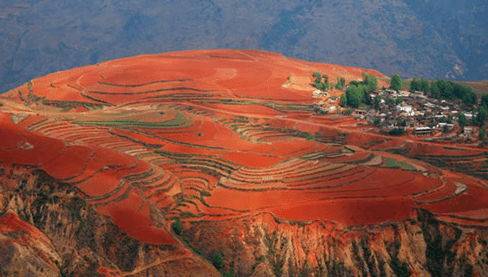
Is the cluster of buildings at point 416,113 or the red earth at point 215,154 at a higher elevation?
the cluster of buildings at point 416,113

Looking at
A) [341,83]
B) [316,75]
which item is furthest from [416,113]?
[316,75]

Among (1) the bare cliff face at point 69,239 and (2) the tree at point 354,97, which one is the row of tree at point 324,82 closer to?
(2) the tree at point 354,97

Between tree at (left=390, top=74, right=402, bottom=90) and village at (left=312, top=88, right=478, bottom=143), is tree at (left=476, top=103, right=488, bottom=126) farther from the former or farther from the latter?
tree at (left=390, top=74, right=402, bottom=90)

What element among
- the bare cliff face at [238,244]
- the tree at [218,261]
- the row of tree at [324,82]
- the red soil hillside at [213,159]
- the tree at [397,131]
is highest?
the row of tree at [324,82]

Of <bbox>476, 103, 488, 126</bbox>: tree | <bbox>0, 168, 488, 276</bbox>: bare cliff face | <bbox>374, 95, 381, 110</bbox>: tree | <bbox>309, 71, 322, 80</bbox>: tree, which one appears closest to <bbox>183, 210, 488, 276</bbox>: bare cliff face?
<bbox>0, 168, 488, 276</bbox>: bare cliff face

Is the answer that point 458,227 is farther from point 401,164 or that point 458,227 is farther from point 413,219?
point 401,164

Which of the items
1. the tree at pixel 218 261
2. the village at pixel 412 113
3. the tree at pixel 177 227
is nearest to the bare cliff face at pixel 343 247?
the tree at pixel 218 261

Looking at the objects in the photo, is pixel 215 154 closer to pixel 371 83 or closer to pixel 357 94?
pixel 357 94
